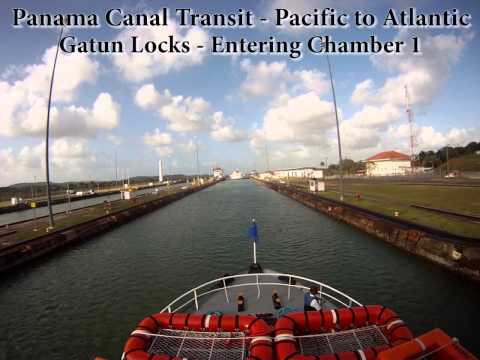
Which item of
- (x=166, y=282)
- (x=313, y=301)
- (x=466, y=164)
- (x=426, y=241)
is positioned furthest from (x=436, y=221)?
(x=466, y=164)

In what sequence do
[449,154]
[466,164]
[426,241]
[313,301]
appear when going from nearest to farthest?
[313,301] → [426,241] → [466,164] → [449,154]

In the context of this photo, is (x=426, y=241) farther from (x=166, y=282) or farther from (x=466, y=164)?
(x=466, y=164)

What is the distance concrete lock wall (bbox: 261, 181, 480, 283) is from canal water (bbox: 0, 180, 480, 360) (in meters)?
0.66

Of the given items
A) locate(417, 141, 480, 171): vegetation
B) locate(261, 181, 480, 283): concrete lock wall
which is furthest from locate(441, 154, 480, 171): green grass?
locate(261, 181, 480, 283): concrete lock wall

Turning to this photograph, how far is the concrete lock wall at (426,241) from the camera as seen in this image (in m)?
14.7

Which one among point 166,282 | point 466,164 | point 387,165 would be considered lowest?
point 166,282

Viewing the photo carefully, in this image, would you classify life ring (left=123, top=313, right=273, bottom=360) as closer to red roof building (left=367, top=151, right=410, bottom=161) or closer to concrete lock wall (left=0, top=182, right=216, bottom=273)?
concrete lock wall (left=0, top=182, right=216, bottom=273)

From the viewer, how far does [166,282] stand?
16.5 meters

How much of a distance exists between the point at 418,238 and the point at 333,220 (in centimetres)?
1611

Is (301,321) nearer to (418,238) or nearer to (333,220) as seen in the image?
(418,238)

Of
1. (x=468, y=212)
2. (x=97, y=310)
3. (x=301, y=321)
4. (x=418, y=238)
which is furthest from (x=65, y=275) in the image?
(x=468, y=212)

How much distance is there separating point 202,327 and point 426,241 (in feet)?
57.8

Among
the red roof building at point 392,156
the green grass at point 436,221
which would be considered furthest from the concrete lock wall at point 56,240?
the red roof building at point 392,156

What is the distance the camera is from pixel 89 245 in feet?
87.2
